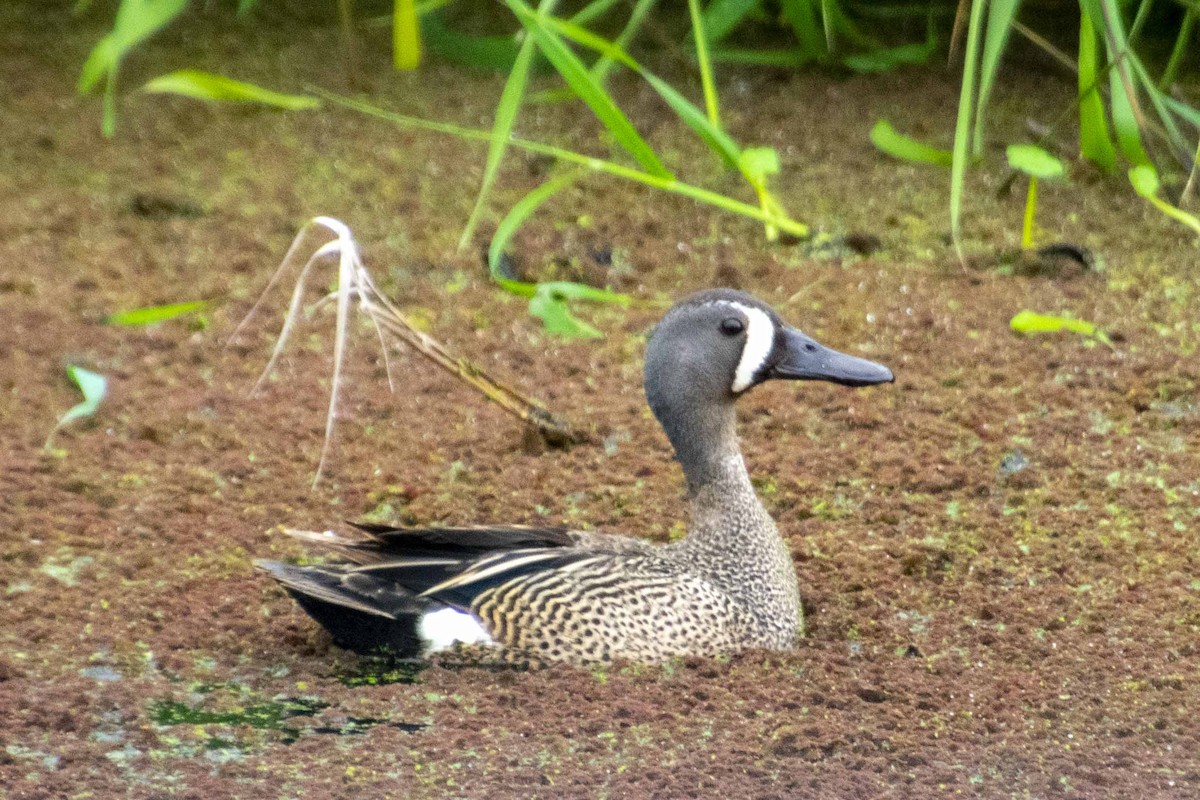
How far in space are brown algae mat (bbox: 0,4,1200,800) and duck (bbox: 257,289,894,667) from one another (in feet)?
0.25

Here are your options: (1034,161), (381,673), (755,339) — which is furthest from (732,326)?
(1034,161)

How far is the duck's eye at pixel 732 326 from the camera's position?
3320 mm

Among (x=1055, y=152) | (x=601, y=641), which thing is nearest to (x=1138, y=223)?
(x=1055, y=152)

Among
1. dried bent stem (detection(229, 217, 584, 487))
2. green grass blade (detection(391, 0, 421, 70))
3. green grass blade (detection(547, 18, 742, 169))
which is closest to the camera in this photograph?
dried bent stem (detection(229, 217, 584, 487))

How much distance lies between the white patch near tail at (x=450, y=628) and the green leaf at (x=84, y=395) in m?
1.26

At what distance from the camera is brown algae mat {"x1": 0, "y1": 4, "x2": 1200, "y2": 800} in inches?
109

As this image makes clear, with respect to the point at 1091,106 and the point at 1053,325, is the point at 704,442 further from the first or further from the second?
the point at 1091,106

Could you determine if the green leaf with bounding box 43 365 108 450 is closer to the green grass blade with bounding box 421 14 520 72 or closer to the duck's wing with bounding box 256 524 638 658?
the duck's wing with bounding box 256 524 638 658

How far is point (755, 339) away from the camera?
3338mm

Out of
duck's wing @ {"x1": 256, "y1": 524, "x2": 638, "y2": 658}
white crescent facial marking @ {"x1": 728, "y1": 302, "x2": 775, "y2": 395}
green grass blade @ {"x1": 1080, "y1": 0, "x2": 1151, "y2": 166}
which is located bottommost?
duck's wing @ {"x1": 256, "y1": 524, "x2": 638, "y2": 658}

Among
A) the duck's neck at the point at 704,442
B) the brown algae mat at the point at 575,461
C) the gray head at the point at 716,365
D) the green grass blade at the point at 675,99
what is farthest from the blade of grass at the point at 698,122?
the duck's neck at the point at 704,442

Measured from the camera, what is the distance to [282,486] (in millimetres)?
3783

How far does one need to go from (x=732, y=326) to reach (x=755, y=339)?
0.18 feet

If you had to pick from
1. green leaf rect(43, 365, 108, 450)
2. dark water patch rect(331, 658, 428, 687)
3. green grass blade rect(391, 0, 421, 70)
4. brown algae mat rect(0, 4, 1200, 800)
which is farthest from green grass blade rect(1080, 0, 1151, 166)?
green leaf rect(43, 365, 108, 450)
